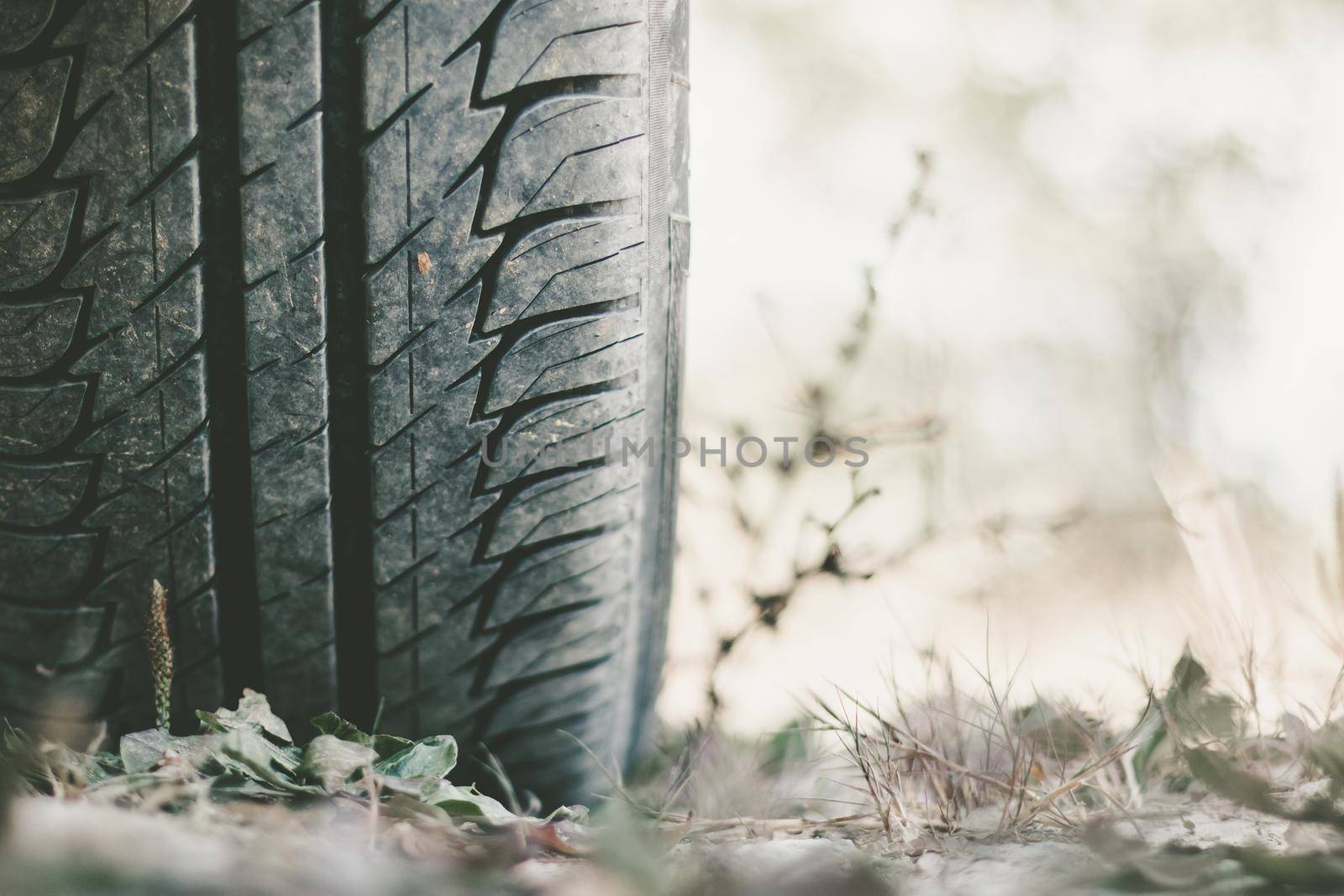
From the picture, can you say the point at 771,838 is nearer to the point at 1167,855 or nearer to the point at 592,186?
the point at 1167,855

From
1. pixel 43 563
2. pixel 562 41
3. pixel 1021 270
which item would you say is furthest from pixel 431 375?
pixel 1021 270

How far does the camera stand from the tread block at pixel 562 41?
0.81m

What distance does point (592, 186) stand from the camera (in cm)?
86

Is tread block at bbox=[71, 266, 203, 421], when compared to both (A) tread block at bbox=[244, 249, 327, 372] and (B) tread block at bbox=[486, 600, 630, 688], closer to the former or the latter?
(A) tread block at bbox=[244, 249, 327, 372]

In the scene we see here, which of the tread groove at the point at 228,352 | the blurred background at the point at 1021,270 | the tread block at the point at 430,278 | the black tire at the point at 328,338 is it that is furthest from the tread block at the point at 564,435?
the blurred background at the point at 1021,270

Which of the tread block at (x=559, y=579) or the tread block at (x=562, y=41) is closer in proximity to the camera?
the tread block at (x=562, y=41)

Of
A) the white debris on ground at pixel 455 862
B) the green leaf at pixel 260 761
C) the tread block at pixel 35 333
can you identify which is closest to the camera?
the white debris on ground at pixel 455 862

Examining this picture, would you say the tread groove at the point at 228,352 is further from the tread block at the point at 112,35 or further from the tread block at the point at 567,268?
the tread block at the point at 567,268

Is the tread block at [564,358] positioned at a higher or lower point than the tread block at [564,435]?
higher

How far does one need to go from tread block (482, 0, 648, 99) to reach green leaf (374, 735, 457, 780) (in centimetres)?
56

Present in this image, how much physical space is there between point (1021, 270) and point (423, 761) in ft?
7.96

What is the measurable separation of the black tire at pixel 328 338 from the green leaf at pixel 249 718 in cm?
11

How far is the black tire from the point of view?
2.56 ft

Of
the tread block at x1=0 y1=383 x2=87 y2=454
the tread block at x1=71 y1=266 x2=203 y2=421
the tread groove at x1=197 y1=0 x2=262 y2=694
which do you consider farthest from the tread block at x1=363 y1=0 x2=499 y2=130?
the tread block at x1=0 y1=383 x2=87 y2=454
